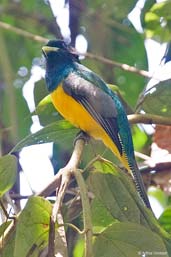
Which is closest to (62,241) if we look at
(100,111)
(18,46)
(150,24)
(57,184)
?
(57,184)

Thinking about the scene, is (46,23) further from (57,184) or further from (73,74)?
(57,184)

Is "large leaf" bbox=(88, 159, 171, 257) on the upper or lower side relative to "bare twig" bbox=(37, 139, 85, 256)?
lower

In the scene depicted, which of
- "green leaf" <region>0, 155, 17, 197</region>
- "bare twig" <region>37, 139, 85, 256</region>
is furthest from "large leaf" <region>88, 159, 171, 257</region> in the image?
"green leaf" <region>0, 155, 17, 197</region>

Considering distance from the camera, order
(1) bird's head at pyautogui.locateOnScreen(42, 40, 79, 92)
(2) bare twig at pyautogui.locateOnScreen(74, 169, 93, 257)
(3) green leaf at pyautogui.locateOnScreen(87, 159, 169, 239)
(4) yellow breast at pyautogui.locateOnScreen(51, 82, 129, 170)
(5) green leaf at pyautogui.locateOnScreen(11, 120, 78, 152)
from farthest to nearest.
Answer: (1) bird's head at pyautogui.locateOnScreen(42, 40, 79, 92) → (4) yellow breast at pyautogui.locateOnScreen(51, 82, 129, 170) → (5) green leaf at pyautogui.locateOnScreen(11, 120, 78, 152) → (3) green leaf at pyautogui.locateOnScreen(87, 159, 169, 239) → (2) bare twig at pyautogui.locateOnScreen(74, 169, 93, 257)

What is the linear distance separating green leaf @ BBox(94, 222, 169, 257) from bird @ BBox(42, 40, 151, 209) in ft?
3.93

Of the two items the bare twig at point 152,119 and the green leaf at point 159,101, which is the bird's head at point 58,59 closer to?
the green leaf at point 159,101

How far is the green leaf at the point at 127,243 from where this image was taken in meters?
2.28

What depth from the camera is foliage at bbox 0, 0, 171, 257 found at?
2311mm

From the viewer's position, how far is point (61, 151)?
4039mm

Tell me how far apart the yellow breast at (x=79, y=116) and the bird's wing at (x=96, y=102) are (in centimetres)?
3

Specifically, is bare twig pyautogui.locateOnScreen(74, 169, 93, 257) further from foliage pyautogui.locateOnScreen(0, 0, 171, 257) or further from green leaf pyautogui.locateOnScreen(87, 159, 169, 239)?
green leaf pyautogui.locateOnScreen(87, 159, 169, 239)

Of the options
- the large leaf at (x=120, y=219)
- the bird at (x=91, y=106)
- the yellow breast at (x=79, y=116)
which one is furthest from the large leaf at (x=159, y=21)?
the large leaf at (x=120, y=219)

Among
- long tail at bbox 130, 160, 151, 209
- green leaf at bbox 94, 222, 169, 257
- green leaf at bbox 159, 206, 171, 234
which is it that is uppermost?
green leaf at bbox 94, 222, 169, 257

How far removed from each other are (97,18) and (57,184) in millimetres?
2073
